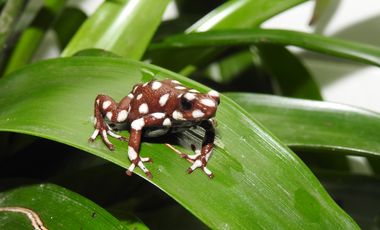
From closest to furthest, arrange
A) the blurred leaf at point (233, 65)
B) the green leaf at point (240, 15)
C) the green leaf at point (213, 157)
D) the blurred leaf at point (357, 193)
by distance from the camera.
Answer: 1. the green leaf at point (213, 157)
2. the green leaf at point (240, 15)
3. the blurred leaf at point (357, 193)
4. the blurred leaf at point (233, 65)

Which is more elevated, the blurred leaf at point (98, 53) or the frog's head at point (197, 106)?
the blurred leaf at point (98, 53)

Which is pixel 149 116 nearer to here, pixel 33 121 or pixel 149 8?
pixel 33 121

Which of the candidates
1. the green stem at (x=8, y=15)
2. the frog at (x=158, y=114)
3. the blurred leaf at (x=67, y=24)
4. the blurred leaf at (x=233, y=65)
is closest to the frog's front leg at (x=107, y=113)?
the frog at (x=158, y=114)

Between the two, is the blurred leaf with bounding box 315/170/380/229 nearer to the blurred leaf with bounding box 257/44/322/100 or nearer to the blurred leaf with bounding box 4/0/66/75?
the blurred leaf with bounding box 257/44/322/100

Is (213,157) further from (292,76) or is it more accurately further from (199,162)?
(292,76)

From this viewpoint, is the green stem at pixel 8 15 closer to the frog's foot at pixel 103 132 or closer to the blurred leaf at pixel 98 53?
the blurred leaf at pixel 98 53

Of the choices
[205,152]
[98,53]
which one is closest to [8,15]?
[98,53]

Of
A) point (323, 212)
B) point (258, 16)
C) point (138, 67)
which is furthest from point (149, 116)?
point (258, 16)
